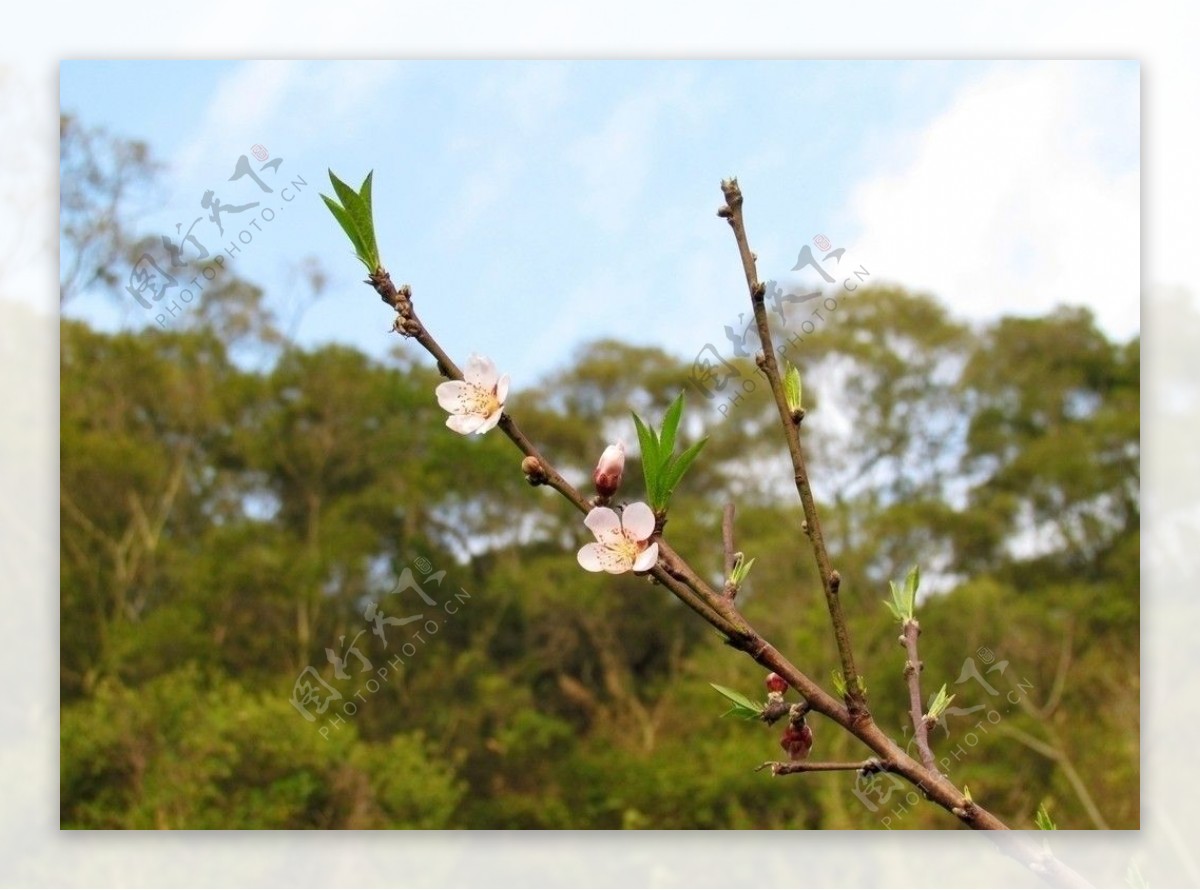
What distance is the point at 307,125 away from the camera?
7.75 feet

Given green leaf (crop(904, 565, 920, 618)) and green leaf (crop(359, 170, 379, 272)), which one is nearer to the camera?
green leaf (crop(359, 170, 379, 272))

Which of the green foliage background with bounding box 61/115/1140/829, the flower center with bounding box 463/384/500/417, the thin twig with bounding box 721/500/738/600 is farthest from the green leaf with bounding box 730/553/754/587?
the green foliage background with bounding box 61/115/1140/829

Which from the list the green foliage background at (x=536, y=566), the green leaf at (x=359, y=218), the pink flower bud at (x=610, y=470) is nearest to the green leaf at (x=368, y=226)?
the green leaf at (x=359, y=218)

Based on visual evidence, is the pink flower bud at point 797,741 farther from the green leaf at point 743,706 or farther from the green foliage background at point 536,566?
the green foliage background at point 536,566

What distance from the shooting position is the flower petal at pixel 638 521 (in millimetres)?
402

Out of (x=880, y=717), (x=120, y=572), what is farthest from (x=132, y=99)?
(x=880, y=717)

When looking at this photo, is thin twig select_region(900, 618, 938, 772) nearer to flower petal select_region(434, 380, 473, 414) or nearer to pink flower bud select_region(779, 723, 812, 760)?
pink flower bud select_region(779, 723, 812, 760)

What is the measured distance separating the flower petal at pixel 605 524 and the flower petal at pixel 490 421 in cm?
5

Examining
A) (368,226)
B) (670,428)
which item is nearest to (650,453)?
(670,428)

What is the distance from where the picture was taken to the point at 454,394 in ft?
1.43

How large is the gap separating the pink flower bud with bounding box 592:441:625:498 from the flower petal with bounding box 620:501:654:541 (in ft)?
0.08

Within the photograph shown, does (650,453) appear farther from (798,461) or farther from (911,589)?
(911,589)

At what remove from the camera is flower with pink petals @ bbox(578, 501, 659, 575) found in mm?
405

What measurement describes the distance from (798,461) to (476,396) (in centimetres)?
12
